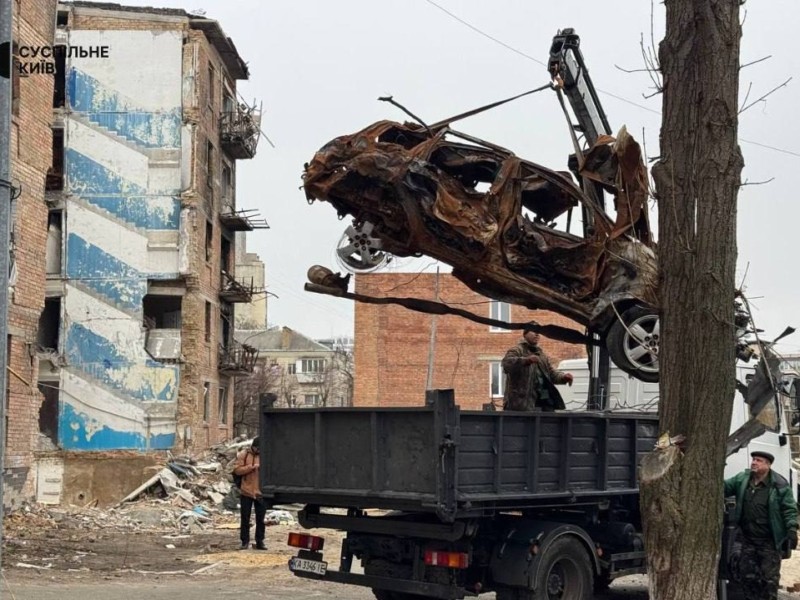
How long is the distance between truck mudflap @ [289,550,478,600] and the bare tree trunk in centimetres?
316

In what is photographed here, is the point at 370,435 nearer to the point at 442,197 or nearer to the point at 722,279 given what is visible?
the point at 442,197

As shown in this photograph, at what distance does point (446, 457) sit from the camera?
771cm

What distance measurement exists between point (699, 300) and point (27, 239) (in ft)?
54.4

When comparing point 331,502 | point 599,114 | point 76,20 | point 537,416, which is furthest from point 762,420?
point 76,20

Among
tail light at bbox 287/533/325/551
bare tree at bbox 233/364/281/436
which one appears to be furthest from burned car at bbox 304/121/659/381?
bare tree at bbox 233/364/281/436

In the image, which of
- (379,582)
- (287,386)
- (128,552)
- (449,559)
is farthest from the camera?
(287,386)

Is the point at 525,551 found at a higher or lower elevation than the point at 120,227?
lower

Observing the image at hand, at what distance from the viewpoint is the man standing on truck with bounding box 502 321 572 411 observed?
10.1 meters

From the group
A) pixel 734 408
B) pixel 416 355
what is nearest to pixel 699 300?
pixel 734 408

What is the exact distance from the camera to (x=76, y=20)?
105 feet

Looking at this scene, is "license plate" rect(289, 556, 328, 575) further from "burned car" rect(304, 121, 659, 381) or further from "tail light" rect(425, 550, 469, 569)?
"burned car" rect(304, 121, 659, 381)

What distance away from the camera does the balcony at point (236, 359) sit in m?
35.1

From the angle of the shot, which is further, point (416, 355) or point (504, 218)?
point (416, 355)

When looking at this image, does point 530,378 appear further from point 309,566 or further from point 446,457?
point 309,566
